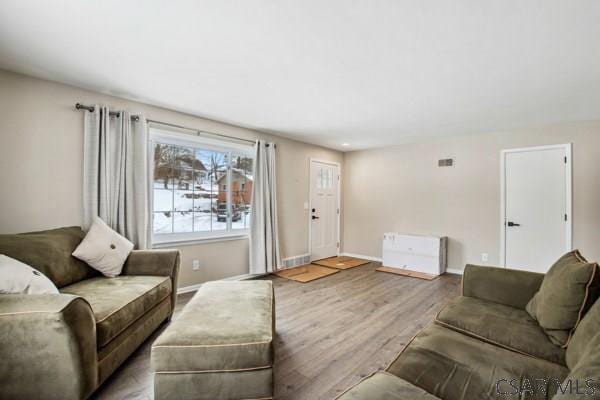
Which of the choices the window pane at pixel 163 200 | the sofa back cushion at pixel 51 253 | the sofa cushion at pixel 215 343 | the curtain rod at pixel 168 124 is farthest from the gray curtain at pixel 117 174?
the sofa cushion at pixel 215 343

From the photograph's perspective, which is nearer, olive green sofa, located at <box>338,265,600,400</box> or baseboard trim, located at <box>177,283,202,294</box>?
olive green sofa, located at <box>338,265,600,400</box>

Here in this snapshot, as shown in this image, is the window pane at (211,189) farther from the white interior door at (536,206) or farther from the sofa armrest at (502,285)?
the white interior door at (536,206)

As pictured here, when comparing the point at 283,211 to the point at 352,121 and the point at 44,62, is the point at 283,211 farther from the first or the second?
the point at 44,62

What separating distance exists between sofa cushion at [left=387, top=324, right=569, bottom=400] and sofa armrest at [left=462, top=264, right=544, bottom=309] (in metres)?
0.69

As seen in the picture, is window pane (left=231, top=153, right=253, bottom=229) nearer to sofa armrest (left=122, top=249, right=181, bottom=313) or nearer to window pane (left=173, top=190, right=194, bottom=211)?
window pane (left=173, top=190, right=194, bottom=211)

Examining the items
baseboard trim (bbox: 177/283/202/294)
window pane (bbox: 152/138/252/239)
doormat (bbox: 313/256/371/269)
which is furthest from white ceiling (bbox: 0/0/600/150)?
doormat (bbox: 313/256/371/269)

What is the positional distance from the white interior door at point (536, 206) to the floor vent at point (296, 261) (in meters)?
3.14

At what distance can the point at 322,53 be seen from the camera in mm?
2102

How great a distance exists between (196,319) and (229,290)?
20.6 inches

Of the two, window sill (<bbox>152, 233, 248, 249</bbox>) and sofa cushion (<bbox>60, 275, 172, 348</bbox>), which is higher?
window sill (<bbox>152, 233, 248, 249</bbox>)

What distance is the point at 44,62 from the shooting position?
2.28 m

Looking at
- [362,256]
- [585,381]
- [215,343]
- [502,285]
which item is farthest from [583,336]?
[362,256]

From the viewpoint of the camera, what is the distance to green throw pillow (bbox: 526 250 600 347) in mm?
1387

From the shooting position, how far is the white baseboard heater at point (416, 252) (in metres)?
4.54
